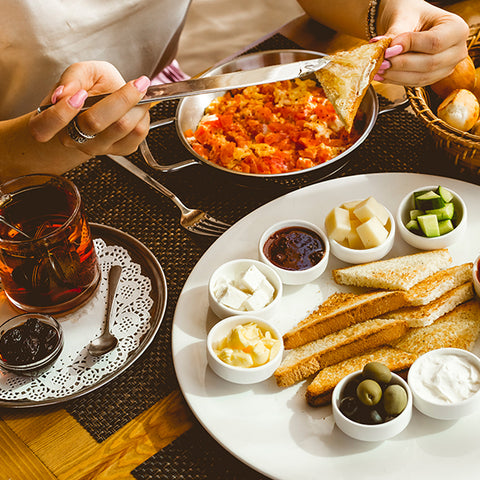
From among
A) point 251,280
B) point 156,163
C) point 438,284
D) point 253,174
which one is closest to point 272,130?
point 253,174

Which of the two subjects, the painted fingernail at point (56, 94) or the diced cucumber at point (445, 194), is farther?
the diced cucumber at point (445, 194)

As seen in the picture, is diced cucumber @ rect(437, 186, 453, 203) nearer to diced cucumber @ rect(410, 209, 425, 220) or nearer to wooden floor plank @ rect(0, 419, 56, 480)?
diced cucumber @ rect(410, 209, 425, 220)

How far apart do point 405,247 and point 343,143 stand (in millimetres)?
532

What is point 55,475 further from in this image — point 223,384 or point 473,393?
Answer: point 473,393

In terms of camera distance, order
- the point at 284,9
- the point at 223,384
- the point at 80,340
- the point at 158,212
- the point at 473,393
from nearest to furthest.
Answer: the point at 473,393 < the point at 223,384 < the point at 80,340 < the point at 158,212 < the point at 284,9

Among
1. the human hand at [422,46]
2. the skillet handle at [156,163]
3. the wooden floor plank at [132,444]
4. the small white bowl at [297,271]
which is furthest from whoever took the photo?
the skillet handle at [156,163]

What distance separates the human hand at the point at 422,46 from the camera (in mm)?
2059

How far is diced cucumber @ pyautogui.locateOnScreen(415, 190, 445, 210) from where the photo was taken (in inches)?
76.2

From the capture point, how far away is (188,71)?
4559mm

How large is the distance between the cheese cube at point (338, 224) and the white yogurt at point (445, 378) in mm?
519

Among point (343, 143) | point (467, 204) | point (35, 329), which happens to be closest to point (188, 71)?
point (343, 143)

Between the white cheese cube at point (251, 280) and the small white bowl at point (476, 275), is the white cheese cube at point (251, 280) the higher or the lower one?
the higher one

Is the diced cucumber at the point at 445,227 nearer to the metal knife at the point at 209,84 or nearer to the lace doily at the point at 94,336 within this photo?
the metal knife at the point at 209,84

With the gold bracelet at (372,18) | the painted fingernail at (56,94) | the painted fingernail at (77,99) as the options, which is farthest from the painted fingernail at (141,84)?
the gold bracelet at (372,18)
